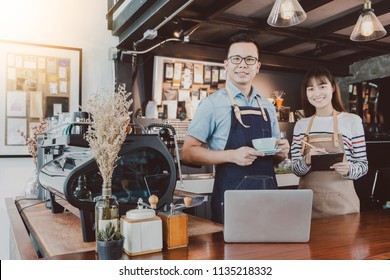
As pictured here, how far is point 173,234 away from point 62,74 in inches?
114

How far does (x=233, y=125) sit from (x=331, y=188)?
0.73 meters

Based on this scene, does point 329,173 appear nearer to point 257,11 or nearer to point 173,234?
point 173,234

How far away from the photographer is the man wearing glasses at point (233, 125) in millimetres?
→ 1898

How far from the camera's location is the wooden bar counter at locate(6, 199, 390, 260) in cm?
115

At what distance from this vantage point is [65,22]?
376cm

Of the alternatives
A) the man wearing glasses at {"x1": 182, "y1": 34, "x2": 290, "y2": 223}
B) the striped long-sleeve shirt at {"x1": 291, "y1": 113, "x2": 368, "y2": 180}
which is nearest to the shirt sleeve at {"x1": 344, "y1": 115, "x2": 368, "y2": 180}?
the striped long-sleeve shirt at {"x1": 291, "y1": 113, "x2": 368, "y2": 180}

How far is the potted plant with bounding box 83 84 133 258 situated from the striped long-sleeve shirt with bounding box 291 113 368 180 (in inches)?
53.2

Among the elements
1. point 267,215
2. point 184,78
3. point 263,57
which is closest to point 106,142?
point 267,215

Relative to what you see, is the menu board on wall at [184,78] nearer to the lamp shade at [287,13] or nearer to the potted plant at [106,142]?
the lamp shade at [287,13]

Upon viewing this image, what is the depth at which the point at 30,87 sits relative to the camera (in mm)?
3564

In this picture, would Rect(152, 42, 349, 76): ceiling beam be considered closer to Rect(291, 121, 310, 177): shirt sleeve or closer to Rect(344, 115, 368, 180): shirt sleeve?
Rect(291, 121, 310, 177): shirt sleeve

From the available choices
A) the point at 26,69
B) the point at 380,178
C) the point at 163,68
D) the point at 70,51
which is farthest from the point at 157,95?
the point at 380,178

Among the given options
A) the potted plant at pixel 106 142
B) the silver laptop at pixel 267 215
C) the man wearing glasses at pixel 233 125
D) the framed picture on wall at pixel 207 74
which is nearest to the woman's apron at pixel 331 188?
the man wearing glasses at pixel 233 125

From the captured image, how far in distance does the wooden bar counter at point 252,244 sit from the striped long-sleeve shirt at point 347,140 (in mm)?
353
